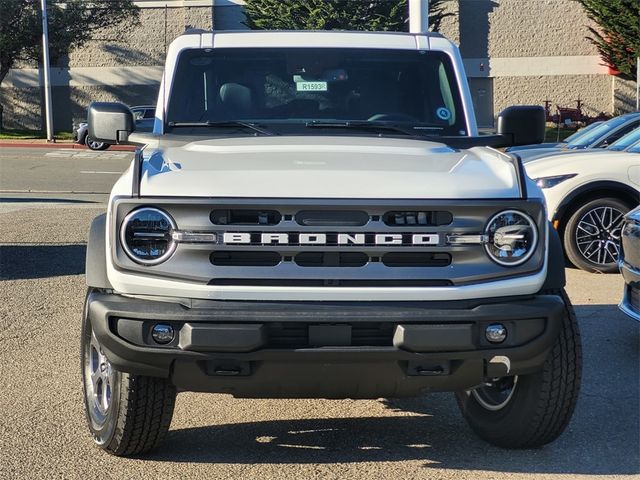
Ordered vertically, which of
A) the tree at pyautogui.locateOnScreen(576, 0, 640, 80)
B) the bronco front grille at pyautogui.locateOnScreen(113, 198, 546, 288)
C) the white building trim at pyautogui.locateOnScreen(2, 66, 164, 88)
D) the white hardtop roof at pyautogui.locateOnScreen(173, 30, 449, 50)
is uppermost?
the tree at pyautogui.locateOnScreen(576, 0, 640, 80)

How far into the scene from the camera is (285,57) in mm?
6133

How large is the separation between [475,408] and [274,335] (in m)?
1.48

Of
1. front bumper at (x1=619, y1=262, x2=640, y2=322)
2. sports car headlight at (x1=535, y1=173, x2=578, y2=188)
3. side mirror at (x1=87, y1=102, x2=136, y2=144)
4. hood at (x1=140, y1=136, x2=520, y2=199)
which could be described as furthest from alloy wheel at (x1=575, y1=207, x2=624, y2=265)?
side mirror at (x1=87, y1=102, x2=136, y2=144)

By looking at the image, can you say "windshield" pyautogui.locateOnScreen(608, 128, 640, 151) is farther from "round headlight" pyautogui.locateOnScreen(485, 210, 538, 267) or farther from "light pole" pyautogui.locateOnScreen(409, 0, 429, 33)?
"round headlight" pyautogui.locateOnScreen(485, 210, 538, 267)

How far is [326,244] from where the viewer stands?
4258 millimetres

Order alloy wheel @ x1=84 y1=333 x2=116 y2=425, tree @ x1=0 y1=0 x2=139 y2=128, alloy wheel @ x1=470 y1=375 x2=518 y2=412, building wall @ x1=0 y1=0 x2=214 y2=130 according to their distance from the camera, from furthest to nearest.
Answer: building wall @ x1=0 y1=0 x2=214 y2=130 → tree @ x1=0 y1=0 x2=139 y2=128 → alloy wheel @ x1=470 y1=375 x2=518 y2=412 → alloy wheel @ x1=84 y1=333 x2=116 y2=425

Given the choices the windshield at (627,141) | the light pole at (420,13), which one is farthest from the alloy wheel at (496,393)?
the light pole at (420,13)

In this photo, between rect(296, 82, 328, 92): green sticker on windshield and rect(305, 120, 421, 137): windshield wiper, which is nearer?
rect(305, 120, 421, 137): windshield wiper

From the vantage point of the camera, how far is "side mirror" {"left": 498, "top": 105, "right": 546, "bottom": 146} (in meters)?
5.65

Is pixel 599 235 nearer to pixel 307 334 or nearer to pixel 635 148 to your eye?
pixel 635 148

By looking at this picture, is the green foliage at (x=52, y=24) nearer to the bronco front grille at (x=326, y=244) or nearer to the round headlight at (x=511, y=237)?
the bronco front grille at (x=326, y=244)

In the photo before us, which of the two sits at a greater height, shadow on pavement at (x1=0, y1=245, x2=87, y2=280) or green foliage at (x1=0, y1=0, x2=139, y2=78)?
green foliage at (x1=0, y1=0, x2=139, y2=78)

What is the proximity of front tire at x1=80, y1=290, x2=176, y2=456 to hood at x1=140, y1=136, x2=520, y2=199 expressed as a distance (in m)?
0.81

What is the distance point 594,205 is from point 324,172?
631 cm
